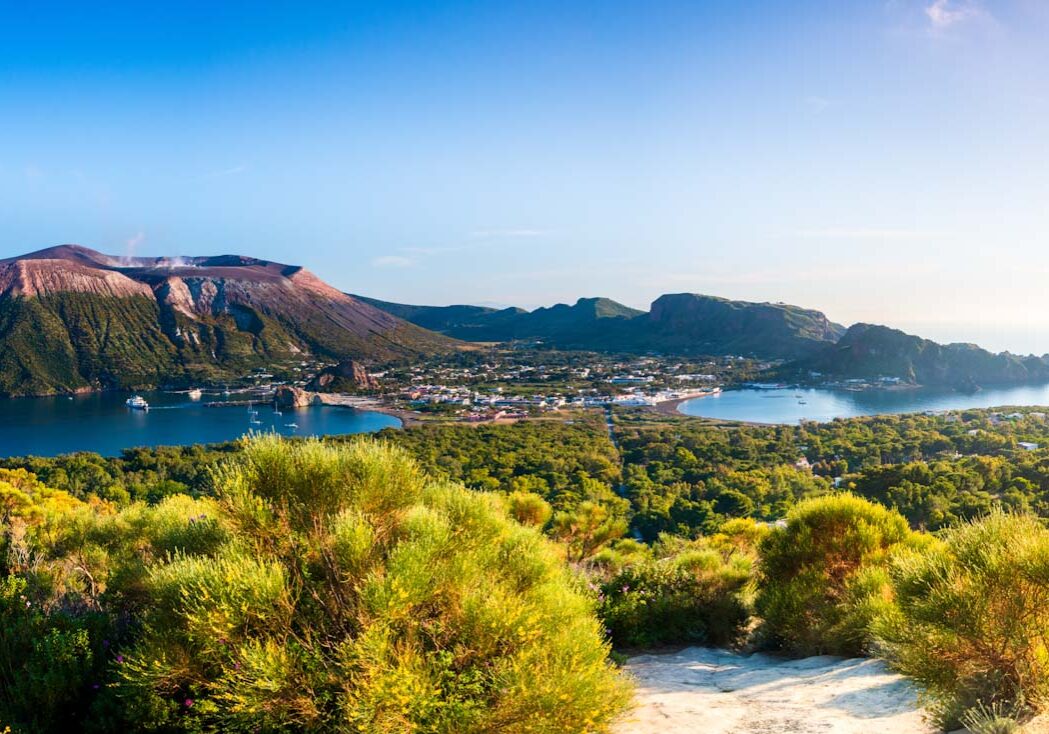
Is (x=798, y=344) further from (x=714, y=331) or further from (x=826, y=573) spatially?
(x=826, y=573)

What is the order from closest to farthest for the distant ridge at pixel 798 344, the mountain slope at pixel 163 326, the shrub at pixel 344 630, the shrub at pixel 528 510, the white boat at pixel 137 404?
the shrub at pixel 344 630 < the shrub at pixel 528 510 < the white boat at pixel 137 404 < the distant ridge at pixel 798 344 < the mountain slope at pixel 163 326

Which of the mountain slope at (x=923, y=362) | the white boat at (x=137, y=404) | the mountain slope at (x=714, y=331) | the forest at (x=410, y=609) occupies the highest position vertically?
the mountain slope at (x=714, y=331)

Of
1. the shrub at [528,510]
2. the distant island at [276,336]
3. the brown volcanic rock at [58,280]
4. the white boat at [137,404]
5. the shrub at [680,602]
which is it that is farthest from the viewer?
the brown volcanic rock at [58,280]

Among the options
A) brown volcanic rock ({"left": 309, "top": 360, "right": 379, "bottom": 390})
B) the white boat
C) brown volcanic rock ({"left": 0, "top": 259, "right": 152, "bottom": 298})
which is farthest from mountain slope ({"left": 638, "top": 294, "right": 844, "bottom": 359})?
brown volcanic rock ({"left": 0, "top": 259, "right": 152, "bottom": 298})

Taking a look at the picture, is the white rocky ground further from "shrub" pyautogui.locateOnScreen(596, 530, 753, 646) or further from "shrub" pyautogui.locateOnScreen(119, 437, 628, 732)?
"shrub" pyautogui.locateOnScreen(119, 437, 628, 732)

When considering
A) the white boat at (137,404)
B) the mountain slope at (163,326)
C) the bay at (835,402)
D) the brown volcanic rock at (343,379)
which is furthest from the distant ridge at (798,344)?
the white boat at (137,404)

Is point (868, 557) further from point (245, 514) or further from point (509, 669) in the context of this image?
point (245, 514)

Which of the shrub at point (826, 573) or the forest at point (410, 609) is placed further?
the shrub at point (826, 573)

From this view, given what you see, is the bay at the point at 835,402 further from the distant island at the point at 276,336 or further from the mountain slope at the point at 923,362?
the distant island at the point at 276,336

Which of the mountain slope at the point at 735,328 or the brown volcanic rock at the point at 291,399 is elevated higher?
the mountain slope at the point at 735,328
